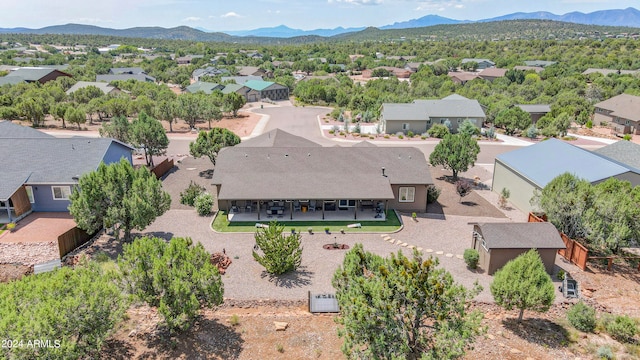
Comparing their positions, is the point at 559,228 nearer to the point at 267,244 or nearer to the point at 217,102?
the point at 267,244

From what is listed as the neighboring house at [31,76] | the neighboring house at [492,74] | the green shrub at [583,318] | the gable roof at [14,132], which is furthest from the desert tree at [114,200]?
the neighboring house at [492,74]

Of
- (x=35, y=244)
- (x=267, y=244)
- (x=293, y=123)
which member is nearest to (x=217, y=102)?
(x=293, y=123)

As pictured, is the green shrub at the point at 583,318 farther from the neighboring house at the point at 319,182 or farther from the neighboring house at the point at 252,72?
the neighboring house at the point at 252,72

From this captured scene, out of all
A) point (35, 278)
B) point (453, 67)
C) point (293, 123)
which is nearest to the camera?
point (35, 278)

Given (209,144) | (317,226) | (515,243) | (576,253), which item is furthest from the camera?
(209,144)

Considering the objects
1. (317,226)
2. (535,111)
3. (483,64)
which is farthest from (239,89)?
(483,64)

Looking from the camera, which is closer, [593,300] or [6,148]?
[593,300]

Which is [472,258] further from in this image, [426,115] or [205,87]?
[205,87]

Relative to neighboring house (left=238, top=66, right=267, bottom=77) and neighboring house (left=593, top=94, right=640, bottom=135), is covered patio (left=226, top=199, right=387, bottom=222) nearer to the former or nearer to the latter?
neighboring house (left=593, top=94, right=640, bottom=135)
